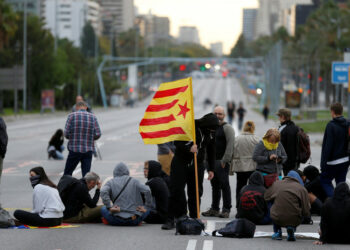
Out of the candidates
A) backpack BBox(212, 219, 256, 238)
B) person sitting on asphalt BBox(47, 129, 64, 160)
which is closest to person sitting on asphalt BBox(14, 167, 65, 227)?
backpack BBox(212, 219, 256, 238)

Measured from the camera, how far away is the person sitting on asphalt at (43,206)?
37.9ft

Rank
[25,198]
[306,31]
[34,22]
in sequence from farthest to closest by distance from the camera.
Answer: [306,31]
[34,22]
[25,198]

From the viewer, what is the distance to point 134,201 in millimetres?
12000

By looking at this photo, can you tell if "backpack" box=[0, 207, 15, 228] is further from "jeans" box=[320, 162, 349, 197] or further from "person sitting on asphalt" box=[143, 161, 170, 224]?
"jeans" box=[320, 162, 349, 197]

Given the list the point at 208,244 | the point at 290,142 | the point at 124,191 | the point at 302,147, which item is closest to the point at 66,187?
the point at 124,191

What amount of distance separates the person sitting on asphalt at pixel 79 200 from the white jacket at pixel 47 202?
55 centimetres

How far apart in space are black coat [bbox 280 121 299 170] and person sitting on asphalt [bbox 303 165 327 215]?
2.43ft

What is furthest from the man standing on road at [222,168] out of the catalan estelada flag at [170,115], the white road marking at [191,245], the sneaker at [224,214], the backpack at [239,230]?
the white road marking at [191,245]

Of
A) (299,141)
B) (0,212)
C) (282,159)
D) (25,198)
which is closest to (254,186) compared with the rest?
(282,159)

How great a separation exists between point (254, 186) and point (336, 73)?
2107 centimetres

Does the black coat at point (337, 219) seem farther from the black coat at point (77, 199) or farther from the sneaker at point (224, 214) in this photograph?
the black coat at point (77, 199)

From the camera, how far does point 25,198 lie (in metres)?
15.5

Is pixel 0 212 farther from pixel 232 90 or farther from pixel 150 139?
pixel 232 90

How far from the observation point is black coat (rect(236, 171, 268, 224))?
11.9m
